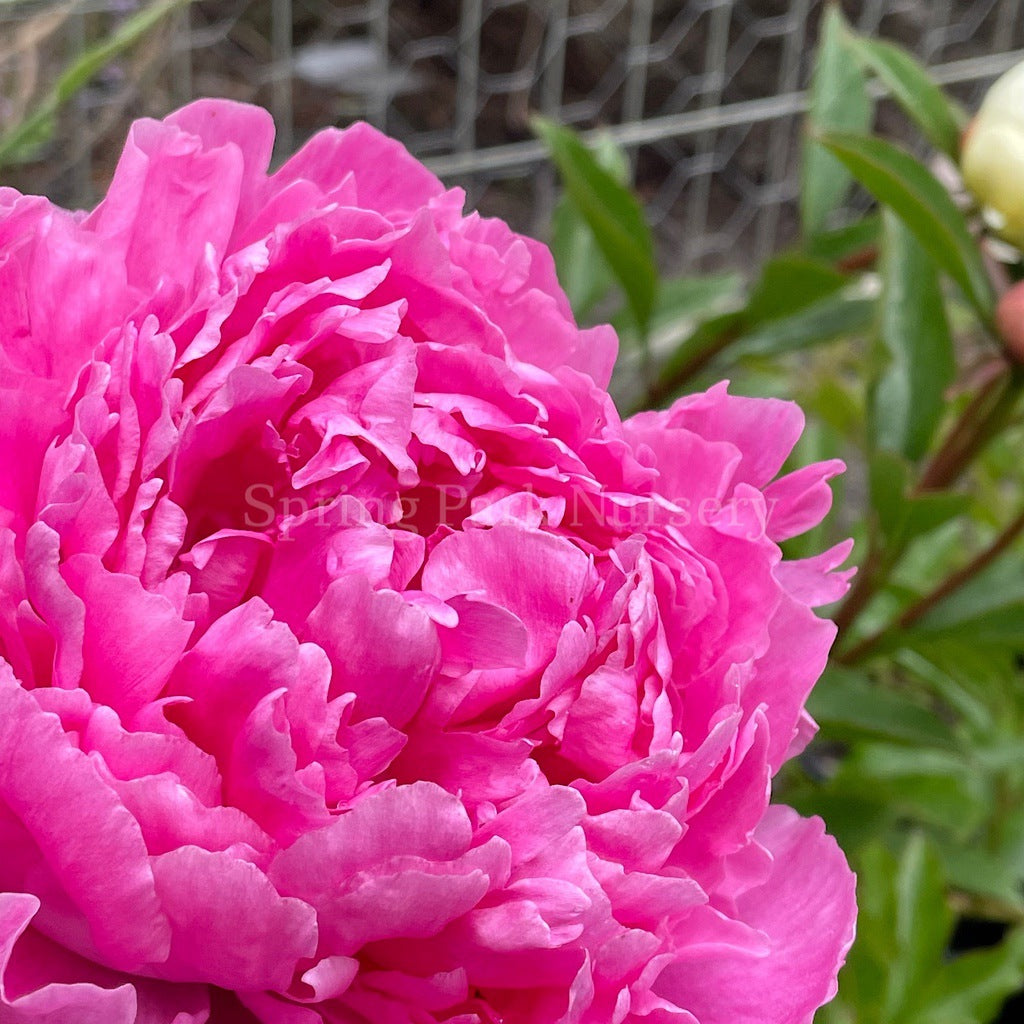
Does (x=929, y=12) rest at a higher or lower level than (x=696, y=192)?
higher

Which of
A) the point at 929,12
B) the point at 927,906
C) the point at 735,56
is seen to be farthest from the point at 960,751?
the point at 929,12

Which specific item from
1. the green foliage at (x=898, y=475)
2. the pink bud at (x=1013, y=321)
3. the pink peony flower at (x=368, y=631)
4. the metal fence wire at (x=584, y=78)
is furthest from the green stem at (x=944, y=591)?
Answer: the metal fence wire at (x=584, y=78)

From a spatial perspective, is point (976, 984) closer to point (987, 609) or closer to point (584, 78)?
point (987, 609)

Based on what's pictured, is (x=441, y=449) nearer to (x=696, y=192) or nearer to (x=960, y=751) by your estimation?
(x=960, y=751)

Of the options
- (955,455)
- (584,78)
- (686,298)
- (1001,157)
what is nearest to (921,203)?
(1001,157)

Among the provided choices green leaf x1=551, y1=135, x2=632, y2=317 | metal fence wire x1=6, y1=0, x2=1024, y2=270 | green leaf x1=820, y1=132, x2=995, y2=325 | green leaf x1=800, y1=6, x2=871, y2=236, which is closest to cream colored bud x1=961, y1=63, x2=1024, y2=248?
green leaf x1=820, y1=132, x2=995, y2=325

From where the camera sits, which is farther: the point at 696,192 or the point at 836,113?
the point at 696,192
